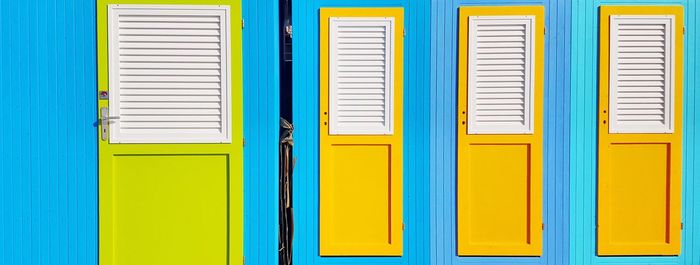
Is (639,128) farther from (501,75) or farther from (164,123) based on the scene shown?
(164,123)

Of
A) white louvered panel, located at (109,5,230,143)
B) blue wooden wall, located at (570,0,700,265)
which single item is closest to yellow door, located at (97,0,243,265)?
white louvered panel, located at (109,5,230,143)

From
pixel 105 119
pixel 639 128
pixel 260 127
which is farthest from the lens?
pixel 639 128

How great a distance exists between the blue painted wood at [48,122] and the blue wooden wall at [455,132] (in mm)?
1943

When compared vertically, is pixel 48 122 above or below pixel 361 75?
below

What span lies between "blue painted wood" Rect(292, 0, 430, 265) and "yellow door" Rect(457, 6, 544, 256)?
0.22 m

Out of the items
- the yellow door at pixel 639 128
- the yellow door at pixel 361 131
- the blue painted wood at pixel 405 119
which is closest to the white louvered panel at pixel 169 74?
the blue painted wood at pixel 405 119

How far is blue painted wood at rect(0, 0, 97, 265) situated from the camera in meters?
2.84

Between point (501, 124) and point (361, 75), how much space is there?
88cm

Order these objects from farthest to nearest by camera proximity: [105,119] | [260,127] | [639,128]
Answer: [639,128], [260,127], [105,119]

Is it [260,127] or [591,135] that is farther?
[591,135]

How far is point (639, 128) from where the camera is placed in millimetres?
3061

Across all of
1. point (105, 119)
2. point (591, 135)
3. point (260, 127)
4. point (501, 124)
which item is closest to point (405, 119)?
point (501, 124)

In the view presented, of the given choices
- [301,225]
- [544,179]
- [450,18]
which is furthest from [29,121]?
[544,179]

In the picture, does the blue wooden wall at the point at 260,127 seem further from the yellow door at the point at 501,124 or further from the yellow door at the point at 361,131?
the yellow door at the point at 501,124
